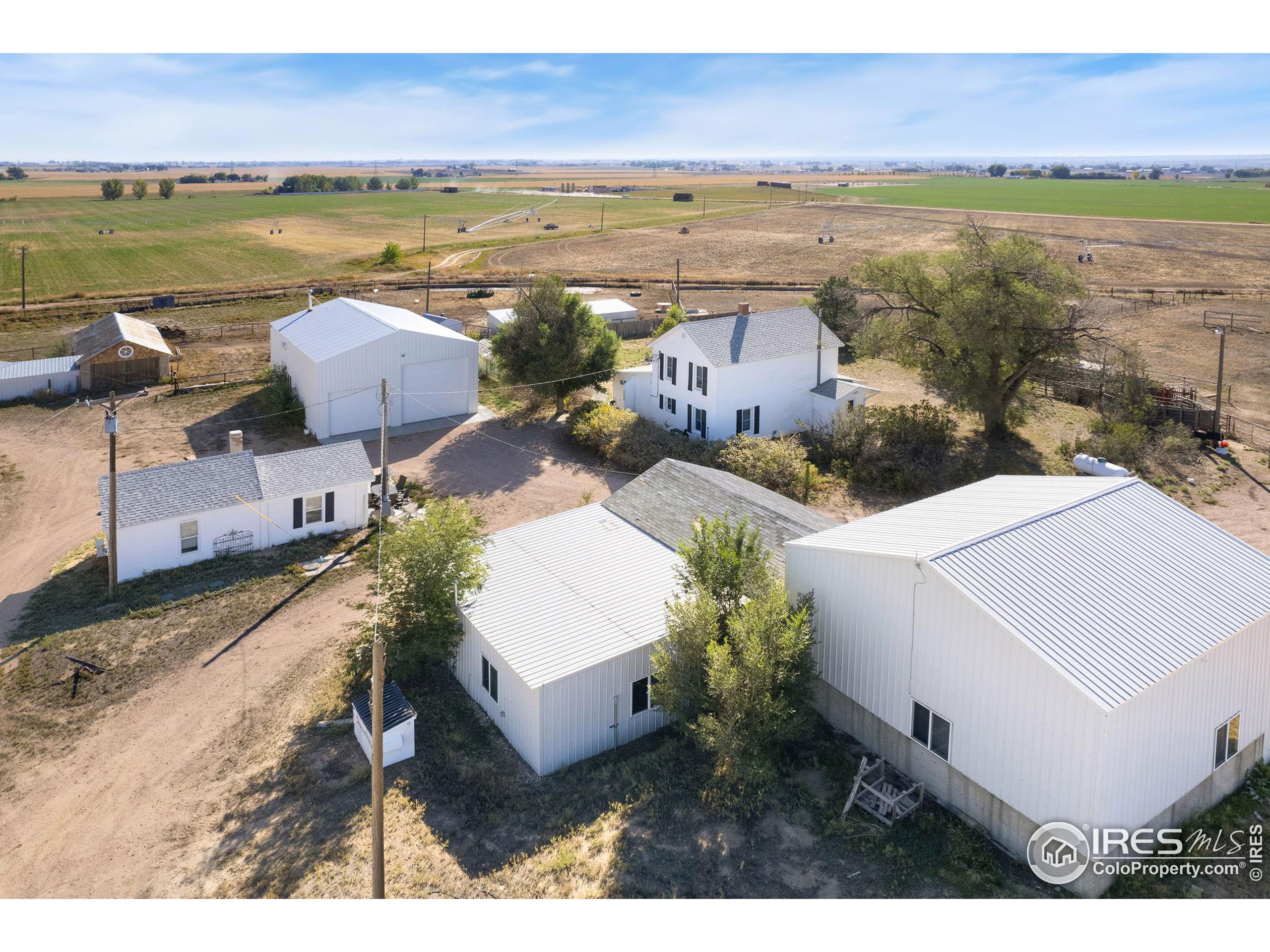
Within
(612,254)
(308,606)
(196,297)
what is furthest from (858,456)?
(612,254)

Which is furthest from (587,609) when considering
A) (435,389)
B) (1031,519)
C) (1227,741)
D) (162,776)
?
(435,389)

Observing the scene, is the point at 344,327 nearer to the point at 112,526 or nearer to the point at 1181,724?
the point at 112,526

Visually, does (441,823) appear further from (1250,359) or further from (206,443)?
(1250,359)

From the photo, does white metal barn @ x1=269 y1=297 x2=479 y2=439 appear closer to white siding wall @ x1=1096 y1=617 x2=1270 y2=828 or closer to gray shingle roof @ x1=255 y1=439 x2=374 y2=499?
gray shingle roof @ x1=255 y1=439 x2=374 y2=499

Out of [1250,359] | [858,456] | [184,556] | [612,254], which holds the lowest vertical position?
[184,556]

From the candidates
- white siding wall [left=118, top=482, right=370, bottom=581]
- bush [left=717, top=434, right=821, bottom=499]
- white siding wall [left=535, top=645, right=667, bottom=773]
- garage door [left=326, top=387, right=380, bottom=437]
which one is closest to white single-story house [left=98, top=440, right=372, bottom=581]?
white siding wall [left=118, top=482, right=370, bottom=581]

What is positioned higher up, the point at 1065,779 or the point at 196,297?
the point at 196,297
